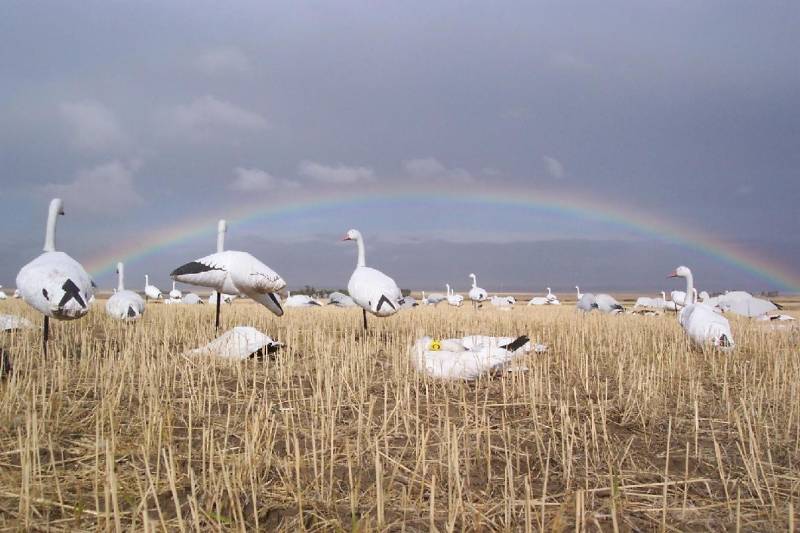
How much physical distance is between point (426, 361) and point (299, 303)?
26132 millimetres

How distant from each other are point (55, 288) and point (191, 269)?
6.72ft

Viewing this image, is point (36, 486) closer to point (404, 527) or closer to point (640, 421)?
point (404, 527)

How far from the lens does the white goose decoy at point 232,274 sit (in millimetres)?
8555

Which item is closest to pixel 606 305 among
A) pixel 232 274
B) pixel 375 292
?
pixel 375 292

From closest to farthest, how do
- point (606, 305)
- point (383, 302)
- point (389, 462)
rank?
point (389, 462), point (383, 302), point (606, 305)

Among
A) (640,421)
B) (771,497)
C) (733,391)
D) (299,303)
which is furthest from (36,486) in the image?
(299,303)

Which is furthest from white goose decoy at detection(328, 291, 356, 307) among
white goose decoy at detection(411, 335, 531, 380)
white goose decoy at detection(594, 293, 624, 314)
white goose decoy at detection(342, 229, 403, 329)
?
white goose decoy at detection(411, 335, 531, 380)

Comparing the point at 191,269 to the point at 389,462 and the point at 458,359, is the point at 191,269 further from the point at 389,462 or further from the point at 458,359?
the point at 389,462

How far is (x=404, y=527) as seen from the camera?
2383 millimetres

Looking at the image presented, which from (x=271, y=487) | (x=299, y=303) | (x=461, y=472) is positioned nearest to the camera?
(x=271, y=487)

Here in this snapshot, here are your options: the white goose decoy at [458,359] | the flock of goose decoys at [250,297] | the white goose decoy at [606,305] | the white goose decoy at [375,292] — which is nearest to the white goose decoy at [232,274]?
the flock of goose decoys at [250,297]

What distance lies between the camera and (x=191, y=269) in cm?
851

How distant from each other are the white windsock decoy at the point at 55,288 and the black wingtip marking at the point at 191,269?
1341mm

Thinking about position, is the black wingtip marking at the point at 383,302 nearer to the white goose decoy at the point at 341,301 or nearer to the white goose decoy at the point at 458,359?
the white goose decoy at the point at 458,359
